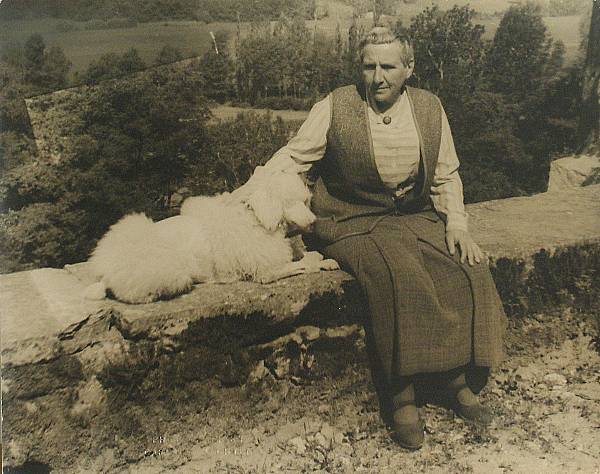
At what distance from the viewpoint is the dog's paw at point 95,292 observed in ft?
8.79

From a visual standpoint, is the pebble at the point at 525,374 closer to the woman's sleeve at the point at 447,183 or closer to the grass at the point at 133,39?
the woman's sleeve at the point at 447,183

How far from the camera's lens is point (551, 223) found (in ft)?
12.0

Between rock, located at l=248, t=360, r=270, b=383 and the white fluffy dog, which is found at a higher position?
the white fluffy dog

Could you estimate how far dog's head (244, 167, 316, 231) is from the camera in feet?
9.29

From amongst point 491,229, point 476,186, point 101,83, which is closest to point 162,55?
point 101,83

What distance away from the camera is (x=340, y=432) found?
9.58 feet

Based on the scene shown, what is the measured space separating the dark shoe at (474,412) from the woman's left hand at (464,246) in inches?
24.9

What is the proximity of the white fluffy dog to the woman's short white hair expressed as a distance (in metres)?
0.74

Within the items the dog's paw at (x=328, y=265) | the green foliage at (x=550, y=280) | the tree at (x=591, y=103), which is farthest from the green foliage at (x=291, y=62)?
the tree at (x=591, y=103)

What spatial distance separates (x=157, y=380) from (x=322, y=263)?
963 millimetres

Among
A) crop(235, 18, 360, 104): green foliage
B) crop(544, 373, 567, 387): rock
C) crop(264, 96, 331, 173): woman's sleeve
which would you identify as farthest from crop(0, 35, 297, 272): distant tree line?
crop(544, 373, 567, 387): rock

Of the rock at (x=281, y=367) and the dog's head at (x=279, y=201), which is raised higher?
the dog's head at (x=279, y=201)

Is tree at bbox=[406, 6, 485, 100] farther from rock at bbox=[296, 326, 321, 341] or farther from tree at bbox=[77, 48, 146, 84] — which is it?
rock at bbox=[296, 326, 321, 341]

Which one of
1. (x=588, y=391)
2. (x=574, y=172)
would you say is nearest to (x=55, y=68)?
(x=588, y=391)
